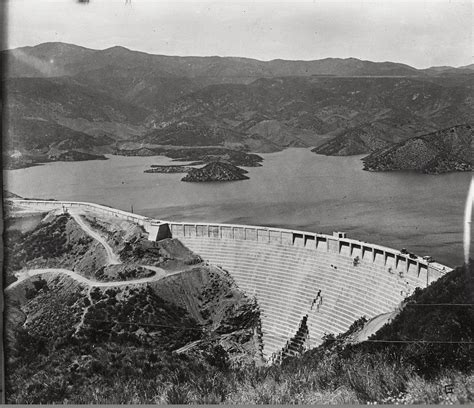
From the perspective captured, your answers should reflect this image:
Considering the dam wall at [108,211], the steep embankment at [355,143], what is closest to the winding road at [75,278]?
the dam wall at [108,211]

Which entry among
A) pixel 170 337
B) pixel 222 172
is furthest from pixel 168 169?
pixel 170 337

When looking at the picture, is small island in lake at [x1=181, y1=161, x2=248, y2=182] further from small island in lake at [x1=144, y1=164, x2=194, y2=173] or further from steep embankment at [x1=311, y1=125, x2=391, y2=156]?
steep embankment at [x1=311, y1=125, x2=391, y2=156]

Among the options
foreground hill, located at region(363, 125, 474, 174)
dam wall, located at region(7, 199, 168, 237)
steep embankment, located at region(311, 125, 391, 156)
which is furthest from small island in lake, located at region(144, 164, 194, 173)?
foreground hill, located at region(363, 125, 474, 174)

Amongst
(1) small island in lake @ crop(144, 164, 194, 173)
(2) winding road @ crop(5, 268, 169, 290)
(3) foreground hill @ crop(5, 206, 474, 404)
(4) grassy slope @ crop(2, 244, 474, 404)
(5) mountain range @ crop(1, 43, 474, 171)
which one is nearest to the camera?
(4) grassy slope @ crop(2, 244, 474, 404)

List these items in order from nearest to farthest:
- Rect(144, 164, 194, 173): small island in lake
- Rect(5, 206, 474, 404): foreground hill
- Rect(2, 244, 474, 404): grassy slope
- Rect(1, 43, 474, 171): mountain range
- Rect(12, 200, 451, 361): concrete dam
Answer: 1. Rect(2, 244, 474, 404): grassy slope
2. Rect(5, 206, 474, 404): foreground hill
3. Rect(1, 43, 474, 171): mountain range
4. Rect(144, 164, 194, 173): small island in lake
5. Rect(12, 200, 451, 361): concrete dam

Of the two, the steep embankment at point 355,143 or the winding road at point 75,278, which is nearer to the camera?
the steep embankment at point 355,143

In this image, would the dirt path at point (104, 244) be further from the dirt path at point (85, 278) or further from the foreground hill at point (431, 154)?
the foreground hill at point (431, 154)
